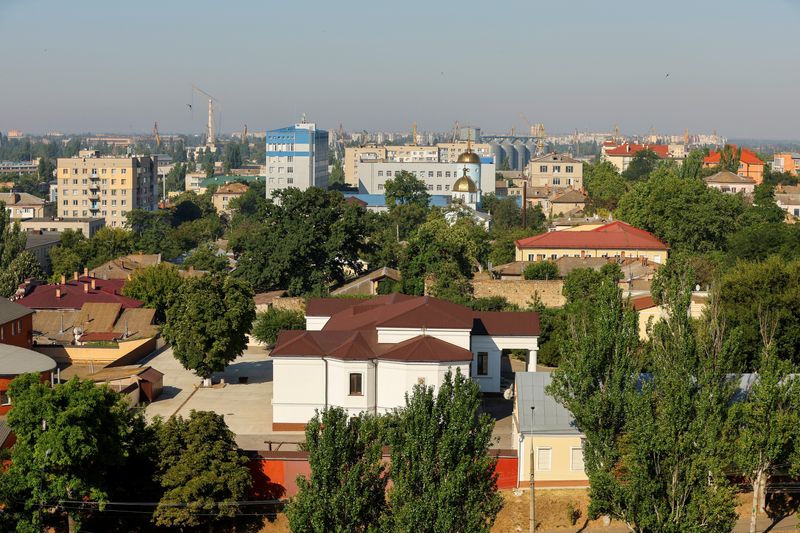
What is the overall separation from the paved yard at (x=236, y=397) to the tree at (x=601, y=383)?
4723 millimetres

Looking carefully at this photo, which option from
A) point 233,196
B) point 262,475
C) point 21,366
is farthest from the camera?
point 233,196

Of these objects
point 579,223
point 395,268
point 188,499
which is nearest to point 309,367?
point 188,499

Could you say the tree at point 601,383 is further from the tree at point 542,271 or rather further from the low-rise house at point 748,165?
the low-rise house at point 748,165

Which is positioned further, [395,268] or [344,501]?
[395,268]

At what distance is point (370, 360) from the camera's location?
2125 centimetres

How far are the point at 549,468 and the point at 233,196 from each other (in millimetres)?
70445

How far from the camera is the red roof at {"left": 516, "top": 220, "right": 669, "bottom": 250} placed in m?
39.3

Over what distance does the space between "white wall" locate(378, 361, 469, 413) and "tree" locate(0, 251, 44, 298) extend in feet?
62.1

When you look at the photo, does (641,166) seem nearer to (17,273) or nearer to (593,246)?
(593,246)

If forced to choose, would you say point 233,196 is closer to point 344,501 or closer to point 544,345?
point 544,345

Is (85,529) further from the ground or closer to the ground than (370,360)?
closer to the ground

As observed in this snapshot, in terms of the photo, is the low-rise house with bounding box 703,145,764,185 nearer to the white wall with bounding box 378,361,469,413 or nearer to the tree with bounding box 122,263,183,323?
the tree with bounding box 122,263,183,323

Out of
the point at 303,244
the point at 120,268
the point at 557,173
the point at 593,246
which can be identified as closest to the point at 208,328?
the point at 303,244

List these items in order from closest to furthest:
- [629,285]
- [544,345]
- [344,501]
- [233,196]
Result: [344,501] → [544,345] → [629,285] → [233,196]
